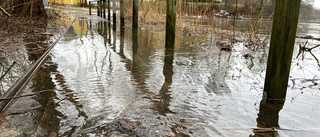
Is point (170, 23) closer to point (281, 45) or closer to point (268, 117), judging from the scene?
point (281, 45)

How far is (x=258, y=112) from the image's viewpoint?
1.57 metres

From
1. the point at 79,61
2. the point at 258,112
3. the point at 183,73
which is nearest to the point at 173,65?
the point at 183,73

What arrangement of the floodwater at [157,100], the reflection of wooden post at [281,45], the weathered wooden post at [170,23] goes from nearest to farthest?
1. the floodwater at [157,100]
2. the reflection of wooden post at [281,45]
3. the weathered wooden post at [170,23]

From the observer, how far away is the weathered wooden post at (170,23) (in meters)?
3.56

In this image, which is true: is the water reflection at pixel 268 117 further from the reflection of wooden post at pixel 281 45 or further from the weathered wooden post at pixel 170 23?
the weathered wooden post at pixel 170 23

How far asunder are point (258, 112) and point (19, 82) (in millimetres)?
1737

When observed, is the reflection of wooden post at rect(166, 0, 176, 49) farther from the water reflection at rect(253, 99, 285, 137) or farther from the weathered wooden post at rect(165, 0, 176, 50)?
the water reflection at rect(253, 99, 285, 137)

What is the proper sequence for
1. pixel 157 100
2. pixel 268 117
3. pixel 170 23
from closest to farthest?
pixel 268 117 → pixel 157 100 → pixel 170 23

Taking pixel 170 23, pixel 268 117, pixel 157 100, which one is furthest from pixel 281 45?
pixel 170 23

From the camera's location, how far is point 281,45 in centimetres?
155

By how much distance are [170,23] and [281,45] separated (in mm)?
2250

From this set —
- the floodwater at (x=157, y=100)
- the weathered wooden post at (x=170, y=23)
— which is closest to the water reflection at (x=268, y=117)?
the floodwater at (x=157, y=100)

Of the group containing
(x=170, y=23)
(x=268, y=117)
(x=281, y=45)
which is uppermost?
(x=170, y=23)

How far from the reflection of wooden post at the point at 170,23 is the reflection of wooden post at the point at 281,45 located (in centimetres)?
214
